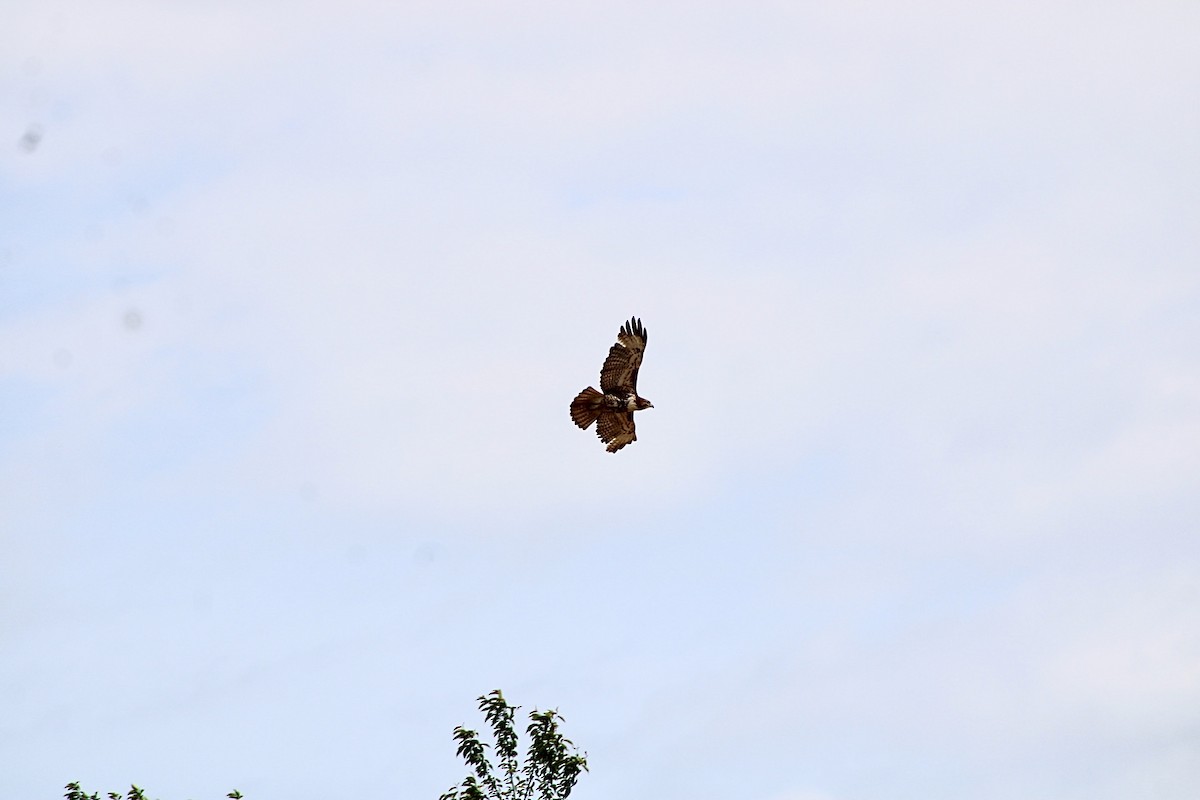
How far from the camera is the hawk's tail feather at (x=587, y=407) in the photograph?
36.9 m

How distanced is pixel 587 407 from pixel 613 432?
0.69 metres

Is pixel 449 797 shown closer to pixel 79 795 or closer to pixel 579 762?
pixel 579 762

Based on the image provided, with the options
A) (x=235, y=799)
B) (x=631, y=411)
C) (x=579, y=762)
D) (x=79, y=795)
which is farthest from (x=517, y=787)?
(x=631, y=411)

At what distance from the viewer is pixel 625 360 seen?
36.6 m

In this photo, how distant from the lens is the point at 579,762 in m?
28.2

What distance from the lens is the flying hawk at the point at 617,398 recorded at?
1441 inches

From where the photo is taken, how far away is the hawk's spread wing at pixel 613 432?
37.0 meters

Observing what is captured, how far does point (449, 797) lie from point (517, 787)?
54.5 inches

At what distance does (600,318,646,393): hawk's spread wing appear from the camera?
120ft

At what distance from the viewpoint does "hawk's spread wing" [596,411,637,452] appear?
1455 inches

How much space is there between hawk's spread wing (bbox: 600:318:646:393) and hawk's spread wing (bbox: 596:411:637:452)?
0.61m

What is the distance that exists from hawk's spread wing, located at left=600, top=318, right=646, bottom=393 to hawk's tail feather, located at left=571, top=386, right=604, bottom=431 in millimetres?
281

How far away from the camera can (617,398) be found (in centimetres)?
3678

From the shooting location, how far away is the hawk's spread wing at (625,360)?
3653cm
